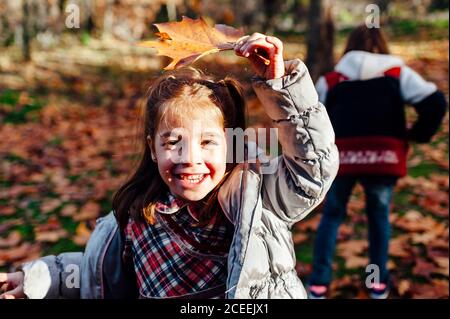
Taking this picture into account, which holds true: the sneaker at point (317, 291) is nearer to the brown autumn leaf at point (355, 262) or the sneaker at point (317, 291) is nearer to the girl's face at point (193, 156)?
the brown autumn leaf at point (355, 262)

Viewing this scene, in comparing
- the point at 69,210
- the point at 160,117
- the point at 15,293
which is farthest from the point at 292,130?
the point at 69,210

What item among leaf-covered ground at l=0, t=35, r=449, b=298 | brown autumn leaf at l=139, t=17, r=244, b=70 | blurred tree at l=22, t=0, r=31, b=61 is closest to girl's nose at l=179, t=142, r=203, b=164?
brown autumn leaf at l=139, t=17, r=244, b=70

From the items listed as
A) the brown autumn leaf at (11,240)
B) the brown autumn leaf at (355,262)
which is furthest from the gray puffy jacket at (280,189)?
the brown autumn leaf at (11,240)

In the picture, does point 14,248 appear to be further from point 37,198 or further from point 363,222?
point 363,222

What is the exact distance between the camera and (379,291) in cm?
305

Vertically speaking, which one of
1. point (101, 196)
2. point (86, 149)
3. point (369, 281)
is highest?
point (86, 149)

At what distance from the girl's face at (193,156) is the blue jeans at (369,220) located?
1.68 meters

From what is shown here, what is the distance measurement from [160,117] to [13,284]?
0.78m

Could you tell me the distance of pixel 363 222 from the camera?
4.08m

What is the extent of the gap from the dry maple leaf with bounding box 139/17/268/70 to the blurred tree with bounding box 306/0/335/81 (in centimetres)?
534

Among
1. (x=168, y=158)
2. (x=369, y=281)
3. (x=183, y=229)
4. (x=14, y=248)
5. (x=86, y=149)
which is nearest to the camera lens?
(x=168, y=158)
